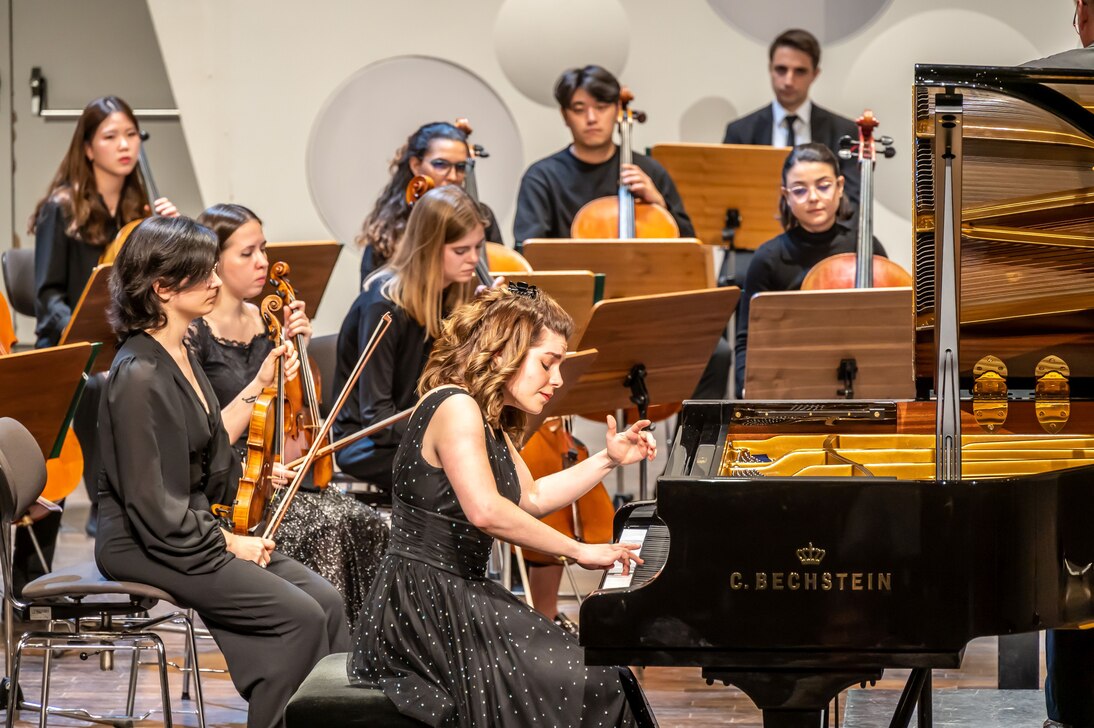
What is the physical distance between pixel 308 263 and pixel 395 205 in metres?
0.40

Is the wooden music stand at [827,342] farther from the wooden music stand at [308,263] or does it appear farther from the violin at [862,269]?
the wooden music stand at [308,263]

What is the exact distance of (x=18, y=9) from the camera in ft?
24.9

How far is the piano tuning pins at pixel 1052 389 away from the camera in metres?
2.69

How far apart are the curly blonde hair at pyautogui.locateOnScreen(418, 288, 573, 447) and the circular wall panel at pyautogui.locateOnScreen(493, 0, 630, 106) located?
3995 millimetres

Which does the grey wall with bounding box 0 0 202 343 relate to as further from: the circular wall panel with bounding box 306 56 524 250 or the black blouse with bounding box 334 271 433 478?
the black blouse with bounding box 334 271 433 478

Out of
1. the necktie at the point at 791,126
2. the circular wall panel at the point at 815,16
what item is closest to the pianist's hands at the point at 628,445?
the necktie at the point at 791,126

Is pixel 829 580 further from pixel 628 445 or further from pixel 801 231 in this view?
pixel 801 231

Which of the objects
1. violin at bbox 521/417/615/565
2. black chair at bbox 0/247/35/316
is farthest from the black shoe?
black chair at bbox 0/247/35/316

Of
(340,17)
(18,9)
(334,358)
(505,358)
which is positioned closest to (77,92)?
(18,9)

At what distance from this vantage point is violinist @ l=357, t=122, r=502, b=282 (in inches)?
171

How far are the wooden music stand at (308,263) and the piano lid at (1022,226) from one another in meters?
1.93

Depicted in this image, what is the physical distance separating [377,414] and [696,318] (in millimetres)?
876

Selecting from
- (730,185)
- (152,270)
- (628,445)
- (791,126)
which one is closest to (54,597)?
(152,270)

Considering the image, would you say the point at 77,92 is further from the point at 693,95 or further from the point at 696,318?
the point at 696,318
